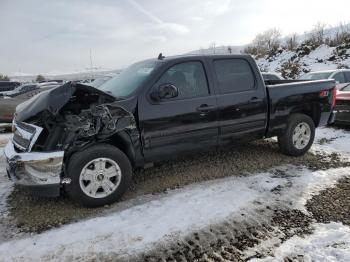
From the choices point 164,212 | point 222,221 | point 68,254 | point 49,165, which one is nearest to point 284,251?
point 222,221

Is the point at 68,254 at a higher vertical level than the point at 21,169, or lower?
lower

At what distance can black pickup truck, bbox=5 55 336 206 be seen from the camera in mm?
4027

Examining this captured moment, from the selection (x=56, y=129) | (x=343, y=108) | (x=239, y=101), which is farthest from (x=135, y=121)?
(x=343, y=108)

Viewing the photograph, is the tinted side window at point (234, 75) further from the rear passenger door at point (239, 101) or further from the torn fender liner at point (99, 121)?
the torn fender liner at point (99, 121)

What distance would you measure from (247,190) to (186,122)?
1258 mm

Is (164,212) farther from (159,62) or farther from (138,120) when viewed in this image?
(159,62)

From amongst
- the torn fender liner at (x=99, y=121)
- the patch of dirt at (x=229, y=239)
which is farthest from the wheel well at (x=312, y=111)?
the torn fender liner at (x=99, y=121)

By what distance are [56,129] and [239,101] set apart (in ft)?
8.95

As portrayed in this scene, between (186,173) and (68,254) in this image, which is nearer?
(68,254)

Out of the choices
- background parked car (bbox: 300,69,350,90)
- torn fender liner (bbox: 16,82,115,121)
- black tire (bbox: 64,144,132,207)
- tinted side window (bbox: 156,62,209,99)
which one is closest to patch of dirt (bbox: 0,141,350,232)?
black tire (bbox: 64,144,132,207)

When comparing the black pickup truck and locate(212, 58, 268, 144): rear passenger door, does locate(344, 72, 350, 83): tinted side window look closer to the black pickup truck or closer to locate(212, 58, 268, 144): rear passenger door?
the black pickup truck

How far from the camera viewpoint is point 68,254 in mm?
3275

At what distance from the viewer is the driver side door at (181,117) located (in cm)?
454

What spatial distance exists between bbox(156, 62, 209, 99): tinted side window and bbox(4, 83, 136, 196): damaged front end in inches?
33.1
